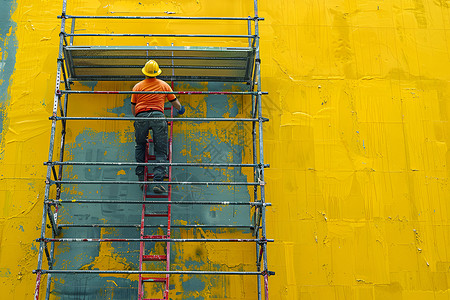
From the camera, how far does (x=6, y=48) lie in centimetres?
658

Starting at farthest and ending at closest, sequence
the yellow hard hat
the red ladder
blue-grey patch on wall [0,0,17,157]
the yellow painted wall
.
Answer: blue-grey patch on wall [0,0,17,157] → the yellow painted wall → the yellow hard hat → the red ladder

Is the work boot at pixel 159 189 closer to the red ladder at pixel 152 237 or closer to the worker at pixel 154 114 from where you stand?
the worker at pixel 154 114

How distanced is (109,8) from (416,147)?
5.29 meters

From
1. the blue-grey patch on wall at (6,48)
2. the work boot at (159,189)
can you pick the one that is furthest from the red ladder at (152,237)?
the blue-grey patch on wall at (6,48)

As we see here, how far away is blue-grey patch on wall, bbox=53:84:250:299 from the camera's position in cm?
580

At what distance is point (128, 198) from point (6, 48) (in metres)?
3.08

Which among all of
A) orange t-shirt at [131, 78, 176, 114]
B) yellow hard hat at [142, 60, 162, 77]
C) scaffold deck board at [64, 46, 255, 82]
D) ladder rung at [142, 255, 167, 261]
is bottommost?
ladder rung at [142, 255, 167, 261]

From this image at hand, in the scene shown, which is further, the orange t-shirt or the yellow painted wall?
the yellow painted wall

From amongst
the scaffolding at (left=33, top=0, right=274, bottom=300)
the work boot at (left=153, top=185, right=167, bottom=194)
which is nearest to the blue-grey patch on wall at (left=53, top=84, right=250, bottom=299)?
the scaffolding at (left=33, top=0, right=274, bottom=300)

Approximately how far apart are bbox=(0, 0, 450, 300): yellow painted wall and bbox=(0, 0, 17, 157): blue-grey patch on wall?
86 millimetres

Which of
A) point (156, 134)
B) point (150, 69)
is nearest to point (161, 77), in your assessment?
point (150, 69)

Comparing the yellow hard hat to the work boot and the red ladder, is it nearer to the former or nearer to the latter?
the red ladder

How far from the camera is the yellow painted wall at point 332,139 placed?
234 inches

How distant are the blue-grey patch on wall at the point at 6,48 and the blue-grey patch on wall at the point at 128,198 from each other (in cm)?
127
